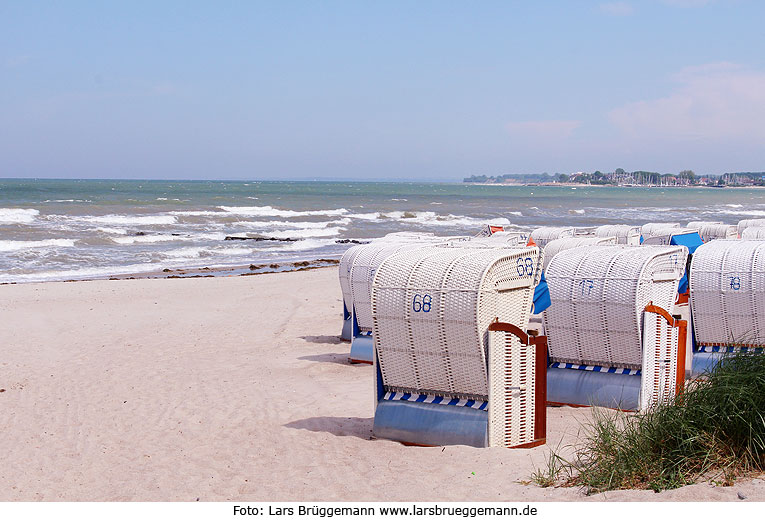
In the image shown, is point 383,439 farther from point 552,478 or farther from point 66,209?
point 66,209

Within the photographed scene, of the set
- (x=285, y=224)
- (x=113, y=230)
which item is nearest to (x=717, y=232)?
(x=113, y=230)

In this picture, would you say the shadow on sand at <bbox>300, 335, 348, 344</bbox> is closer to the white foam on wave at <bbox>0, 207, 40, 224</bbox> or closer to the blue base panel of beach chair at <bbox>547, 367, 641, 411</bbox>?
the blue base panel of beach chair at <bbox>547, 367, 641, 411</bbox>

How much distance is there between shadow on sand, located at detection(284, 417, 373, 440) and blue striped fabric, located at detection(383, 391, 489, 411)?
1.72ft

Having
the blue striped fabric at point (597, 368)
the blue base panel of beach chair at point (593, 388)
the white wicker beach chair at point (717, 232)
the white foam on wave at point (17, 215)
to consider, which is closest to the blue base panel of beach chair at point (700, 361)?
the blue striped fabric at point (597, 368)

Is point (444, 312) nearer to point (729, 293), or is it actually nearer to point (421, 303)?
point (421, 303)

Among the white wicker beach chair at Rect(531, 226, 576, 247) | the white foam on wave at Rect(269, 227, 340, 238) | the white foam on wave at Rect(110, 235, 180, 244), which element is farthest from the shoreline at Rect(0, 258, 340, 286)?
the white foam on wave at Rect(269, 227, 340, 238)

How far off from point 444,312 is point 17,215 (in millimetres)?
46912

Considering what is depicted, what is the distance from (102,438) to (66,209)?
52.1 meters

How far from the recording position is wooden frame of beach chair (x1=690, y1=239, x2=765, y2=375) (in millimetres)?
9523

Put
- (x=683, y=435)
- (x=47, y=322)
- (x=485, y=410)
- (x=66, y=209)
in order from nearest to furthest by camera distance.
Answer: (x=683, y=435), (x=485, y=410), (x=47, y=322), (x=66, y=209)

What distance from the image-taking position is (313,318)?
1625 cm

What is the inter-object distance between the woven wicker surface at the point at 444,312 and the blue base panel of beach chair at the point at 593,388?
1821mm
